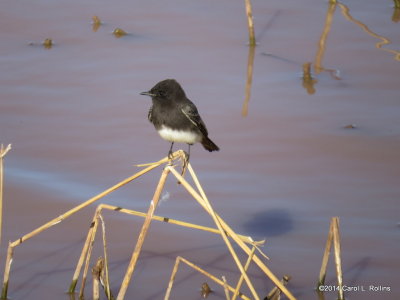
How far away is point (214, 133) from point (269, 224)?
68.5 inches

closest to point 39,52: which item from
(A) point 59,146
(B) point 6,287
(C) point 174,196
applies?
(A) point 59,146

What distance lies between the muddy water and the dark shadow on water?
0.7 inches

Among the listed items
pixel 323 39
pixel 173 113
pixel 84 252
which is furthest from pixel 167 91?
pixel 323 39

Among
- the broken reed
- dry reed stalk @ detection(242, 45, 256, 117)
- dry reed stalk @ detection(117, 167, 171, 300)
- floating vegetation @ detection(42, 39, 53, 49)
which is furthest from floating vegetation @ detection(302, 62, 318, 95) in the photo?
dry reed stalk @ detection(117, 167, 171, 300)

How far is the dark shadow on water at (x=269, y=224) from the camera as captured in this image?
6.74 m

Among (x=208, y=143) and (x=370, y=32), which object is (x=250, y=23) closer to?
(x=370, y=32)

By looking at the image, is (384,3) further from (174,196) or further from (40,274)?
(40,274)

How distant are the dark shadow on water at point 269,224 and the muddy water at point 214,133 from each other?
0.7 inches

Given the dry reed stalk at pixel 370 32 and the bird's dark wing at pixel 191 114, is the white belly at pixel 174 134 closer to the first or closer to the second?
the bird's dark wing at pixel 191 114

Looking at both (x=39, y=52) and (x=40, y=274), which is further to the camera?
(x=39, y=52)

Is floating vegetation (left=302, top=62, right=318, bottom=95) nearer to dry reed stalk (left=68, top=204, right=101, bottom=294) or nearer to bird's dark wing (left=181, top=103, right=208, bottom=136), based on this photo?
bird's dark wing (left=181, top=103, right=208, bottom=136)

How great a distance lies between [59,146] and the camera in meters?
8.05

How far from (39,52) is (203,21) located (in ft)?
7.25

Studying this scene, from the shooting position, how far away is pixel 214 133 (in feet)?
27.2
